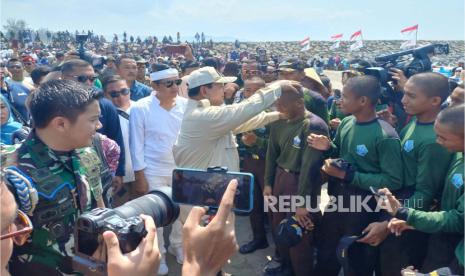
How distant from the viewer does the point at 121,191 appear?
3982 millimetres

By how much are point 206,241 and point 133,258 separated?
0.21 metres

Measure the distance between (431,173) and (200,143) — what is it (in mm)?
1750

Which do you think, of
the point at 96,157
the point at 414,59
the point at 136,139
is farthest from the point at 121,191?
the point at 414,59

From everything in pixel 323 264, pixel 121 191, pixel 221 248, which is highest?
pixel 221 248

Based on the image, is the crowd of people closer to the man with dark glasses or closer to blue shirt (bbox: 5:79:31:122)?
the man with dark glasses

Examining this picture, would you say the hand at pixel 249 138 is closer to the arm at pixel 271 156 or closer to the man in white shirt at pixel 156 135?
the arm at pixel 271 156

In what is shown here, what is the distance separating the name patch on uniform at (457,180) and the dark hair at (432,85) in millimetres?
697

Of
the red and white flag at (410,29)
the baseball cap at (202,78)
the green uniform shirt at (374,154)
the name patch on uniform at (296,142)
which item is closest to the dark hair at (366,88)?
the green uniform shirt at (374,154)

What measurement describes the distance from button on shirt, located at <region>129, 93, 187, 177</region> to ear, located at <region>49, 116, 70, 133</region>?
189cm

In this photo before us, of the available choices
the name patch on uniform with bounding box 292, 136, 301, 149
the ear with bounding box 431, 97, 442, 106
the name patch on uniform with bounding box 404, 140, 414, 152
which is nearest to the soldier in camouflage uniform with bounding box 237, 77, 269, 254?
the name patch on uniform with bounding box 292, 136, 301, 149

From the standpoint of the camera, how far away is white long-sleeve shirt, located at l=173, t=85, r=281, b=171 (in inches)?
123

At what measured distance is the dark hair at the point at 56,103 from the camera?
75.4 inches

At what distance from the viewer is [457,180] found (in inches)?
92.7

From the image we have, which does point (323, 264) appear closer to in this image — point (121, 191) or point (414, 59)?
point (121, 191)
